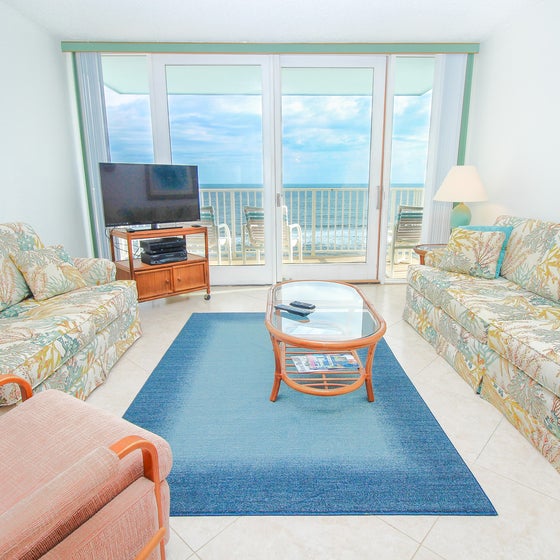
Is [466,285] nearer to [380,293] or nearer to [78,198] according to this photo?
[380,293]

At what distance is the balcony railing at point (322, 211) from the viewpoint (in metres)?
4.47

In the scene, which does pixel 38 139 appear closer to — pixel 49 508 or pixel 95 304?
pixel 95 304

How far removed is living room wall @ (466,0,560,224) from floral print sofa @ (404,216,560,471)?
1.24 feet

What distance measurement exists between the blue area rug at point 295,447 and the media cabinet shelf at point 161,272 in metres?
1.18

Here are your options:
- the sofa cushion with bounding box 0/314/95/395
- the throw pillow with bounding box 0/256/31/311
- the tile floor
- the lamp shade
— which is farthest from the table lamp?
the throw pillow with bounding box 0/256/31/311

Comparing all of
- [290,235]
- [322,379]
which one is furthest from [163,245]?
[322,379]

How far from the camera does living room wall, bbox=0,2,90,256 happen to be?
3.03m

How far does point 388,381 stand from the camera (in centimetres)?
237

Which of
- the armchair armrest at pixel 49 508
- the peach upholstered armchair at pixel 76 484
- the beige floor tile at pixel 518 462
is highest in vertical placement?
the armchair armrest at pixel 49 508

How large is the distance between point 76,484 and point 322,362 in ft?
5.51

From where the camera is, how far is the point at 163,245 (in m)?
3.70

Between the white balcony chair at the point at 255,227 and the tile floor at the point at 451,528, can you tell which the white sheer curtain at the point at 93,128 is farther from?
the tile floor at the point at 451,528

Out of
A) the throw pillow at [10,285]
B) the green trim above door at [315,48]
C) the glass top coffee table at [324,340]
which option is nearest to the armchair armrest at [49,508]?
the glass top coffee table at [324,340]

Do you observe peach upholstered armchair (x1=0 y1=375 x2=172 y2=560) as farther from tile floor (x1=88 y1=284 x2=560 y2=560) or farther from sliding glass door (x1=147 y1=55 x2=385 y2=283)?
sliding glass door (x1=147 y1=55 x2=385 y2=283)
